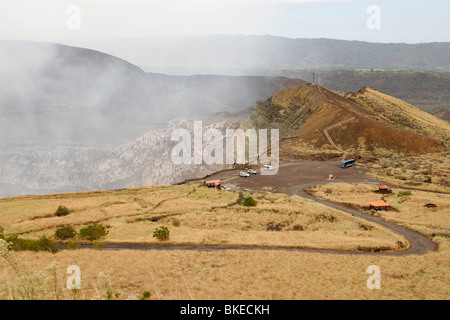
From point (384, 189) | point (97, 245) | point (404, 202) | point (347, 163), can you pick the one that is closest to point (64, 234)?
point (97, 245)

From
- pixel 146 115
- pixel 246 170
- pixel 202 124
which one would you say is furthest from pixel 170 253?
Result: pixel 146 115

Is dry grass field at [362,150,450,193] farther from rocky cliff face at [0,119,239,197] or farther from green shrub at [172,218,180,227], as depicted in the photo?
rocky cliff face at [0,119,239,197]

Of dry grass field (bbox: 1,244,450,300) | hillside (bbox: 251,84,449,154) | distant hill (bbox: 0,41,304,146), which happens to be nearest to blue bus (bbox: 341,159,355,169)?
hillside (bbox: 251,84,449,154)

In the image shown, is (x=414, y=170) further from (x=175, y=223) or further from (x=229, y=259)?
(x=229, y=259)

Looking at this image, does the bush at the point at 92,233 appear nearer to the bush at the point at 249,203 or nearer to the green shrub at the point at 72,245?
the green shrub at the point at 72,245
